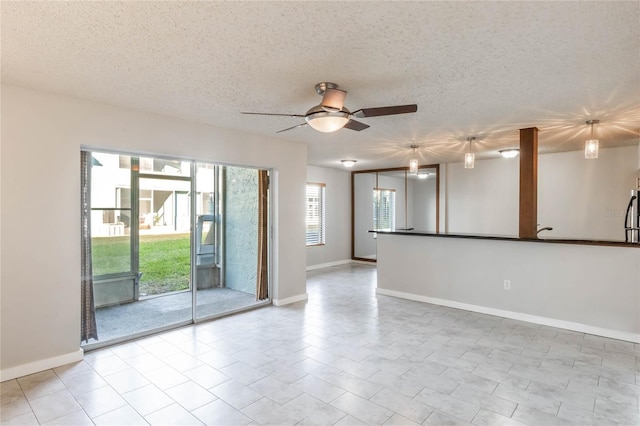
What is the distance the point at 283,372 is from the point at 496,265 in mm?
3252

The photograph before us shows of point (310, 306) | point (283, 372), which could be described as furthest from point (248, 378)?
point (310, 306)

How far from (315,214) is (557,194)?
489 cm

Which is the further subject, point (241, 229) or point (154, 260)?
point (241, 229)

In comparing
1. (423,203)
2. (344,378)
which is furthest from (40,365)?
(423,203)

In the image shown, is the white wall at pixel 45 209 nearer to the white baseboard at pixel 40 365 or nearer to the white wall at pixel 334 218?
the white baseboard at pixel 40 365

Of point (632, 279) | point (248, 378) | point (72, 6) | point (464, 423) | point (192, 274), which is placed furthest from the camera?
point (192, 274)

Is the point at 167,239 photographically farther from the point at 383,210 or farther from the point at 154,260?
the point at 383,210

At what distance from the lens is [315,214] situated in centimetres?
811

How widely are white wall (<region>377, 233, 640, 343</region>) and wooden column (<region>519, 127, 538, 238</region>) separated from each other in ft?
0.72

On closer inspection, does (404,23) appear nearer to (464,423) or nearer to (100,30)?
(100,30)

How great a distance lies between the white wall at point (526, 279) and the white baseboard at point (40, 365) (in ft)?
13.7

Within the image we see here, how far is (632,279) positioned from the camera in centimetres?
373

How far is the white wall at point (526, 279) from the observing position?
3795 mm

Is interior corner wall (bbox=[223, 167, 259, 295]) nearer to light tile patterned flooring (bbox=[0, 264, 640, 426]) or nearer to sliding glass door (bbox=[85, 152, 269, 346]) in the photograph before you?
sliding glass door (bbox=[85, 152, 269, 346])
